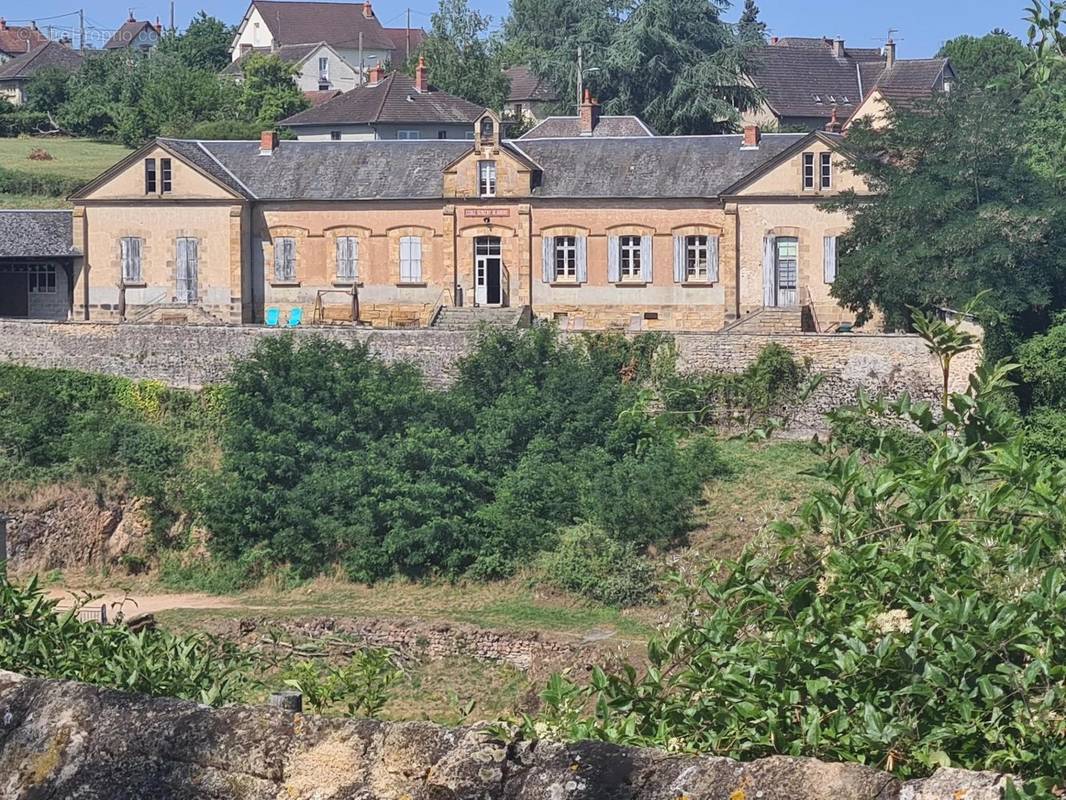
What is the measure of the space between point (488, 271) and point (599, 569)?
44.9 ft

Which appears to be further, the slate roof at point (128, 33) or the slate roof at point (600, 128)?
the slate roof at point (128, 33)

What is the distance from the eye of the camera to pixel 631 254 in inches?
1670

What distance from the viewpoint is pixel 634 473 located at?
32969mm

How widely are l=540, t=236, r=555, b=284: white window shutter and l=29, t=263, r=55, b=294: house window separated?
1173cm

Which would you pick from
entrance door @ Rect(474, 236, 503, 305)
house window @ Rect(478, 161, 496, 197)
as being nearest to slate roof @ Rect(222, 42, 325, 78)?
house window @ Rect(478, 161, 496, 197)

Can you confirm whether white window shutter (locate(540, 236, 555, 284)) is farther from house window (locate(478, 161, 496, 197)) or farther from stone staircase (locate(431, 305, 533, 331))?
house window (locate(478, 161, 496, 197))

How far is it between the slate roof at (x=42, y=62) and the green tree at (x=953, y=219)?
168 feet

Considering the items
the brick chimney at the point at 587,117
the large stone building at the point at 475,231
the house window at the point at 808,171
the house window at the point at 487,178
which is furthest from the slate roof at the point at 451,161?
the brick chimney at the point at 587,117

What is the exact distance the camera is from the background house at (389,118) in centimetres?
6259

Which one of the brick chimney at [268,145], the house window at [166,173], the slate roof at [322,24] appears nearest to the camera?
the house window at [166,173]

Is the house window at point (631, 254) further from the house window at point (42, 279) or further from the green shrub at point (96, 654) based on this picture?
the green shrub at point (96, 654)

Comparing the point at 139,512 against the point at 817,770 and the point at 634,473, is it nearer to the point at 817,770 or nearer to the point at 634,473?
the point at 634,473

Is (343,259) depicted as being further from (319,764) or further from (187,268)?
(319,764)

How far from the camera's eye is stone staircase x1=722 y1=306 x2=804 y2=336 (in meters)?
40.3
